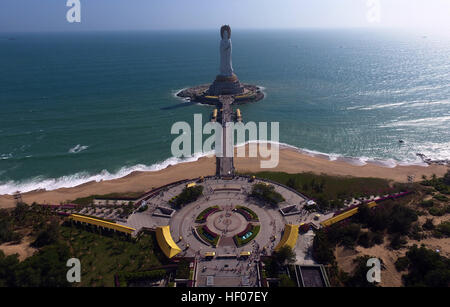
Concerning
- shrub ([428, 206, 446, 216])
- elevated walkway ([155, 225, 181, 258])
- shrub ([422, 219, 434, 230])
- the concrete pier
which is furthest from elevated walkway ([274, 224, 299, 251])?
shrub ([428, 206, 446, 216])

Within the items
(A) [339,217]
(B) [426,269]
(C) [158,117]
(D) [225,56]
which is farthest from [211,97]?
(B) [426,269]

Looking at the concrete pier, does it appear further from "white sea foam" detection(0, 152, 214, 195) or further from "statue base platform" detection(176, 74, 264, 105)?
"white sea foam" detection(0, 152, 214, 195)

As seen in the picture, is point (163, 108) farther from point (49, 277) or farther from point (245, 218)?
point (49, 277)

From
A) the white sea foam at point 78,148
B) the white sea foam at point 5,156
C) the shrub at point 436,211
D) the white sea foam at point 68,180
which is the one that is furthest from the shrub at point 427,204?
the white sea foam at point 5,156

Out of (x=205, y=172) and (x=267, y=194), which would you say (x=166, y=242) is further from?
(x=205, y=172)

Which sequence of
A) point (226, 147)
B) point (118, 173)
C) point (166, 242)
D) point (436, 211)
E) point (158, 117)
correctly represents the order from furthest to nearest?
point (158, 117)
point (226, 147)
point (118, 173)
point (436, 211)
point (166, 242)
